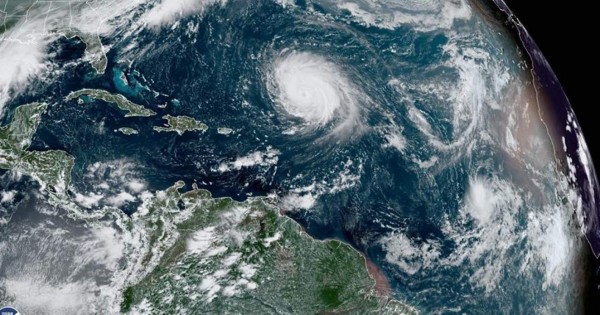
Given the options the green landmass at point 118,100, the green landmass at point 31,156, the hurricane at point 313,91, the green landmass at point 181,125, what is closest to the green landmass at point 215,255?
the green landmass at point 31,156

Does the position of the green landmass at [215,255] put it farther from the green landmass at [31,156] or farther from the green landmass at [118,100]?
the green landmass at [118,100]

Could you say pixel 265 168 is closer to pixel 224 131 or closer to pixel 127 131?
pixel 224 131

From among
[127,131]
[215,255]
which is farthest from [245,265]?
[127,131]

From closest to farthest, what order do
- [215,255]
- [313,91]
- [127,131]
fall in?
[215,255] < [127,131] < [313,91]

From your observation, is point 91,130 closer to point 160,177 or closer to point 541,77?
point 160,177

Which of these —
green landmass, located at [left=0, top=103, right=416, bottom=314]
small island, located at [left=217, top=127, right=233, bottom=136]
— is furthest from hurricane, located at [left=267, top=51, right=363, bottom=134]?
green landmass, located at [left=0, top=103, right=416, bottom=314]

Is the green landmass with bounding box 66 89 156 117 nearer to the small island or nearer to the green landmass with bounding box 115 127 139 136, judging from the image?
the green landmass with bounding box 115 127 139 136
